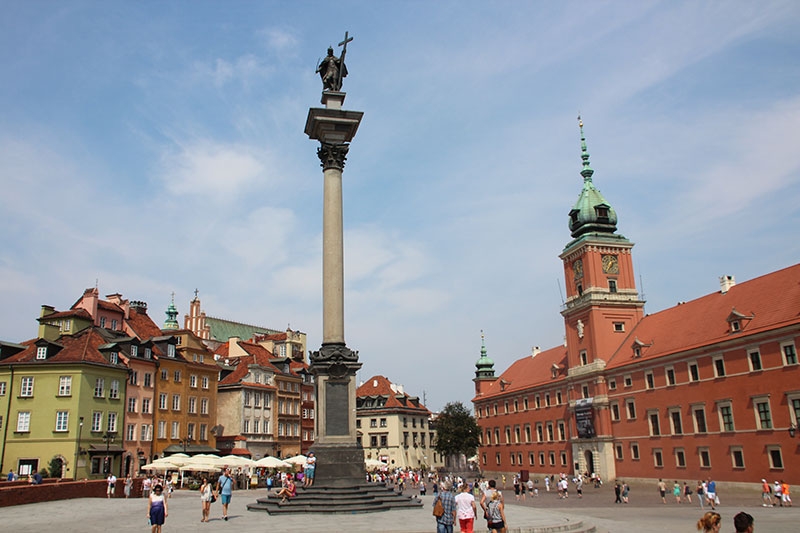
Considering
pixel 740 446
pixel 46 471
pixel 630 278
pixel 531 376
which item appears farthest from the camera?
pixel 531 376

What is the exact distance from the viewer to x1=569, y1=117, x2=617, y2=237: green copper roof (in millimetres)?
75062

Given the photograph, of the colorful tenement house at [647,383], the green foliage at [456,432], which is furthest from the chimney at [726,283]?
the green foliage at [456,432]

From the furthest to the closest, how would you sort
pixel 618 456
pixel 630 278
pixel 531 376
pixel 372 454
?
1. pixel 372 454
2. pixel 531 376
3. pixel 630 278
4. pixel 618 456

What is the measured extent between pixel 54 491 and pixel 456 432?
5915cm

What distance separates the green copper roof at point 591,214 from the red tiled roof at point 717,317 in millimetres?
11864

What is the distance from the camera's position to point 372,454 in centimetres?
9756

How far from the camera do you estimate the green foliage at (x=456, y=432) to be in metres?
84.9

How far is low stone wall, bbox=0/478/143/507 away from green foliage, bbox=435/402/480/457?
2046 inches

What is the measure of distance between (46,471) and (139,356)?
12567 mm

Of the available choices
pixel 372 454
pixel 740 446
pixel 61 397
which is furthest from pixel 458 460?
pixel 61 397

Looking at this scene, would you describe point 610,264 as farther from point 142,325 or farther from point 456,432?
point 142,325

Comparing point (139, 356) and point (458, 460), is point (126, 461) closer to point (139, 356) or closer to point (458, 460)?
point (139, 356)

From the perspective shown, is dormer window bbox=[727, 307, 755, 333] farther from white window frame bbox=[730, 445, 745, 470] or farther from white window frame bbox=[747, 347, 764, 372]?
white window frame bbox=[730, 445, 745, 470]

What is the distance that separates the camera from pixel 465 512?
13.2 metres
